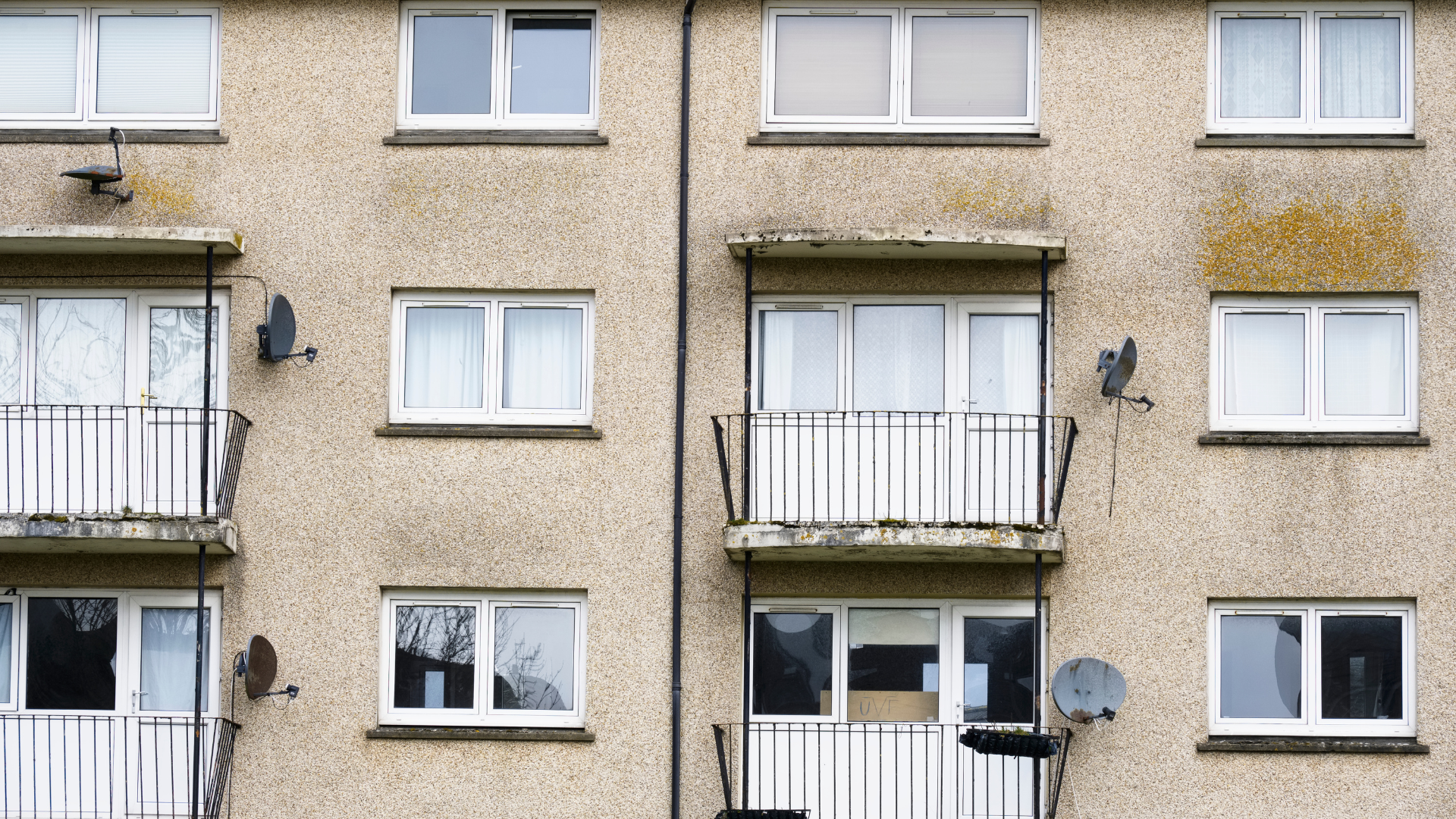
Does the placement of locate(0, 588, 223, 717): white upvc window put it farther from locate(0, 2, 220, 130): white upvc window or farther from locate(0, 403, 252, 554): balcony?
locate(0, 2, 220, 130): white upvc window

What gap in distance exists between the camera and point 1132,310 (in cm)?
1506

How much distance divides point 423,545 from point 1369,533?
25.3 feet

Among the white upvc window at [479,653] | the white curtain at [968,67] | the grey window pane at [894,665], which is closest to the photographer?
the grey window pane at [894,665]

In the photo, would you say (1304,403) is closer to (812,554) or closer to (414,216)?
(812,554)

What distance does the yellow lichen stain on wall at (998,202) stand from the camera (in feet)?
49.8

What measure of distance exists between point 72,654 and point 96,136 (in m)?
4.41

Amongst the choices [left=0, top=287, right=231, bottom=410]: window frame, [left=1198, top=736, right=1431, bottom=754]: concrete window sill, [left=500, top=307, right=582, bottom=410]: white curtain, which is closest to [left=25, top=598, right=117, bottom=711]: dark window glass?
[left=0, top=287, right=231, bottom=410]: window frame

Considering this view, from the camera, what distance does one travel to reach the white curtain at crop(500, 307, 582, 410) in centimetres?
1537

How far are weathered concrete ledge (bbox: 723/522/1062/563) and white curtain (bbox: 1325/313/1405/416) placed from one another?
2.85 metres

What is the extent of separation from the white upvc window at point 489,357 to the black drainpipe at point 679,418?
0.83 meters

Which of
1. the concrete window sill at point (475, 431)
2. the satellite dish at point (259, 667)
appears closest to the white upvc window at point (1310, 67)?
the concrete window sill at point (475, 431)

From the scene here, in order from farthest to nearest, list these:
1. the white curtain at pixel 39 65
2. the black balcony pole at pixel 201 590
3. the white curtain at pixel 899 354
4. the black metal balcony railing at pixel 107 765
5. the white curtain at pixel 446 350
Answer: the white curtain at pixel 39 65, the white curtain at pixel 446 350, the white curtain at pixel 899 354, the black metal balcony railing at pixel 107 765, the black balcony pole at pixel 201 590

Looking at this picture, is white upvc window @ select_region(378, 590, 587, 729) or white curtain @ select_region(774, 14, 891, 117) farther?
white curtain @ select_region(774, 14, 891, 117)

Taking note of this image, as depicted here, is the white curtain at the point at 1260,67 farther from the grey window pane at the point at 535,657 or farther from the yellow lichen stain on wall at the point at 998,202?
the grey window pane at the point at 535,657
